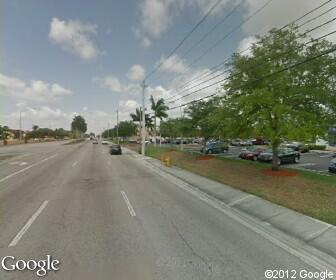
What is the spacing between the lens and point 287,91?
14.2 metres

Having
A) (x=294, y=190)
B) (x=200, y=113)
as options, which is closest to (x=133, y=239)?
(x=294, y=190)

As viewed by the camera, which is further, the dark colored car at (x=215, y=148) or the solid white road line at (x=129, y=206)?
the dark colored car at (x=215, y=148)

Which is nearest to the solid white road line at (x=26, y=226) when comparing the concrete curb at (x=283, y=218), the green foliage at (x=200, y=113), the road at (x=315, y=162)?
the concrete curb at (x=283, y=218)

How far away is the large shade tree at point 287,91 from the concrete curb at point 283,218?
370cm

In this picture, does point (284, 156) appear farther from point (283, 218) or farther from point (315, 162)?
point (283, 218)

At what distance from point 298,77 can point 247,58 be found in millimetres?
2920

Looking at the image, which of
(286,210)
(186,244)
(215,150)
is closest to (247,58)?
(286,210)

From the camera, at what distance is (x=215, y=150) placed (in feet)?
129

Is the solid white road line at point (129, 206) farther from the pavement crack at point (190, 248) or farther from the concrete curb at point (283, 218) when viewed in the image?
the concrete curb at point (283, 218)

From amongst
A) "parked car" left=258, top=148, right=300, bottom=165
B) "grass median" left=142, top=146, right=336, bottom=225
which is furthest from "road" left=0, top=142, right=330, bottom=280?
"parked car" left=258, top=148, right=300, bottom=165

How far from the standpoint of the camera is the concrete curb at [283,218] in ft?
22.9

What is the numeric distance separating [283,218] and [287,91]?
24.3 ft

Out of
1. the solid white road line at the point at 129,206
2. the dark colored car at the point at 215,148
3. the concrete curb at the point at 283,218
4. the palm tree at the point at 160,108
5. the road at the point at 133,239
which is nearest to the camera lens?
the road at the point at 133,239

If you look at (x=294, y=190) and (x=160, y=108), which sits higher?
(x=160, y=108)
